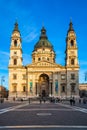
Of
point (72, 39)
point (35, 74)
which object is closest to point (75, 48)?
point (72, 39)

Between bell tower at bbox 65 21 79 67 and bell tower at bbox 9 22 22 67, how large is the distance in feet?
60.3

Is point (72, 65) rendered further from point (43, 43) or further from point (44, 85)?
point (43, 43)

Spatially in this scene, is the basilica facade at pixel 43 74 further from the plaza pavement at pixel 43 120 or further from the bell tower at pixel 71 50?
the plaza pavement at pixel 43 120

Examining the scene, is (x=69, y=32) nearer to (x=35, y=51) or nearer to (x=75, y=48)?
(x=75, y=48)

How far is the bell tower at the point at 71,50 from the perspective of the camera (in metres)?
112

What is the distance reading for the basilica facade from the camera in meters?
110

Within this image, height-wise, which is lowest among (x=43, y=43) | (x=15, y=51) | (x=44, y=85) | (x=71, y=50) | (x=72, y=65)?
(x=44, y=85)

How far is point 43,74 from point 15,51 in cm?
1396

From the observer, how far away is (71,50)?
372ft

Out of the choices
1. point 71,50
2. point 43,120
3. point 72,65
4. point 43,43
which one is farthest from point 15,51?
point 43,120

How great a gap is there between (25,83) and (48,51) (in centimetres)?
2039

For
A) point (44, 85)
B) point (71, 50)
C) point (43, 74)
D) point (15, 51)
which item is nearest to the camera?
point (15, 51)

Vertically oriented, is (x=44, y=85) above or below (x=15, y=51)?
below

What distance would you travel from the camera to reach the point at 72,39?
11338 cm
